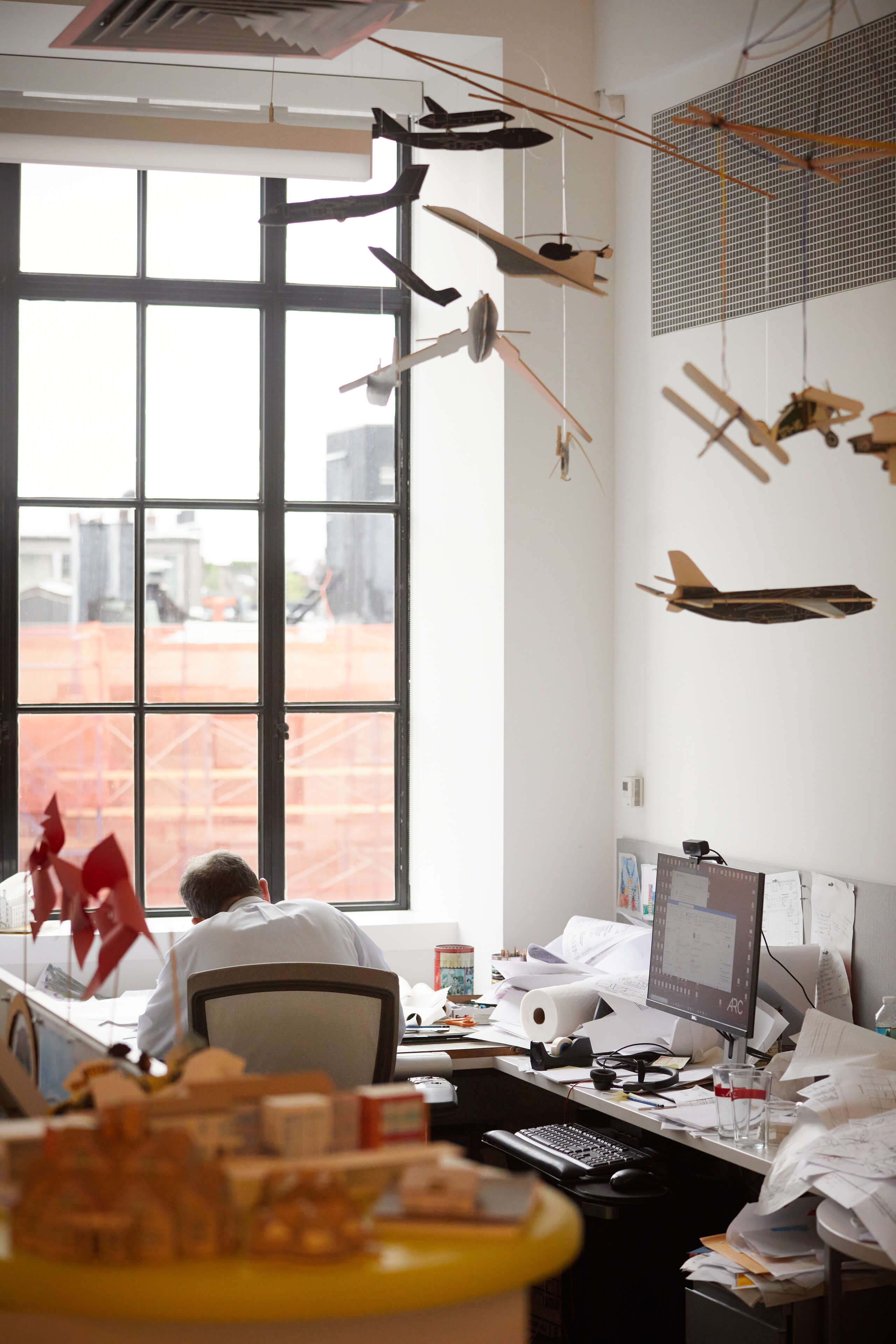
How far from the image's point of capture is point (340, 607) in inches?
188

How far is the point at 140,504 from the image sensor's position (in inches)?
182

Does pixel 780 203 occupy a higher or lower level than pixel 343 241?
lower

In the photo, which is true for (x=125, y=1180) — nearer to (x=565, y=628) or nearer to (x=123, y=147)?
(x=565, y=628)

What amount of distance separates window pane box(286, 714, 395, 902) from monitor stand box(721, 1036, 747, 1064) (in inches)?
82.3

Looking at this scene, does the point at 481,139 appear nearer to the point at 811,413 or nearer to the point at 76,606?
the point at 811,413

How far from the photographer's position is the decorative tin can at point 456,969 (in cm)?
402

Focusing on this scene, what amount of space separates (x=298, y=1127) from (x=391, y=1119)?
0.09 m

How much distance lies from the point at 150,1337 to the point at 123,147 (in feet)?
11.7

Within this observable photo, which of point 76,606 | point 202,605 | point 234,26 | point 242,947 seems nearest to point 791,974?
point 242,947

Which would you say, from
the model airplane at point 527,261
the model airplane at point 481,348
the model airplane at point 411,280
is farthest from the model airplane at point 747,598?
the model airplane at point 411,280

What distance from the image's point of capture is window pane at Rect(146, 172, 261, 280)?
15.2 ft

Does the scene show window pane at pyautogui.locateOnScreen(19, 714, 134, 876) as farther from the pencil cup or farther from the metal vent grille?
the pencil cup

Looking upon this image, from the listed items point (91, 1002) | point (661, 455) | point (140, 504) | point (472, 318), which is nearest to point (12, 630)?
point (140, 504)

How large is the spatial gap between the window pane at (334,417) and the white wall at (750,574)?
3.42 ft
